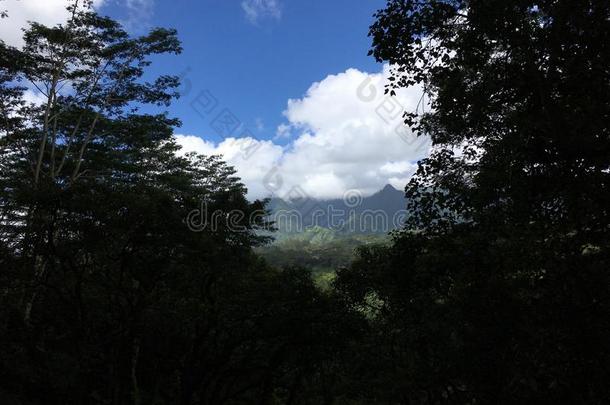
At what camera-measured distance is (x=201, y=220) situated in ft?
44.2

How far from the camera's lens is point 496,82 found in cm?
673

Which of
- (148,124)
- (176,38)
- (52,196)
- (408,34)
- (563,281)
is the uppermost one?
(176,38)

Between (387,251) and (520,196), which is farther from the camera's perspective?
(387,251)

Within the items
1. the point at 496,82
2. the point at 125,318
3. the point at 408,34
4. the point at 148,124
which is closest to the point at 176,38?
the point at 148,124

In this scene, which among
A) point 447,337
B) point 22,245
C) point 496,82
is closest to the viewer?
point 496,82

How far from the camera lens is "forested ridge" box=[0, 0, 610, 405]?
224 inches

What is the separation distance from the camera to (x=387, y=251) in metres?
12.0

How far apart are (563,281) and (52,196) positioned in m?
12.4

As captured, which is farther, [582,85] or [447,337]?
[447,337]

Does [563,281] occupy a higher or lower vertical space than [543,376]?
higher

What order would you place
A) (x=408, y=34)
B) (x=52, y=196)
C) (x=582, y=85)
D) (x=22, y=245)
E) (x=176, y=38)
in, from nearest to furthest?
(x=582, y=85) → (x=408, y=34) → (x=52, y=196) → (x=22, y=245) → (x=176, y=38)

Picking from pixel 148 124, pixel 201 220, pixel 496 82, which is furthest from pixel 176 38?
pixel 496 82

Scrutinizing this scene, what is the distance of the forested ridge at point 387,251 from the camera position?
5.68 metres

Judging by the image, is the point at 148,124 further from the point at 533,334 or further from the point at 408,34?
the point at 533,334
